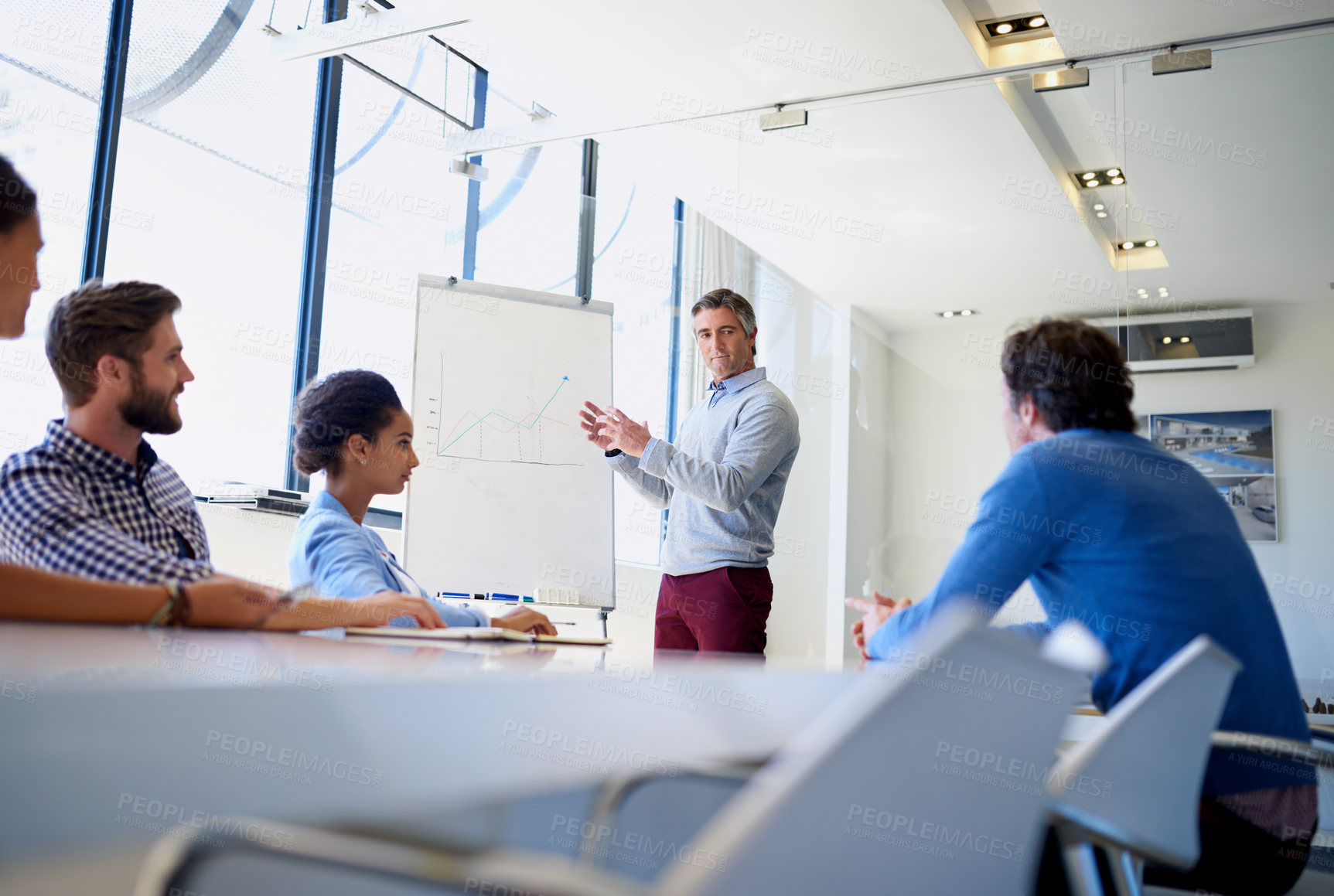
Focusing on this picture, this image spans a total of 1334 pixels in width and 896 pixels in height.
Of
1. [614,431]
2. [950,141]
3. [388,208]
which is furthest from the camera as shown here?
[388,208]

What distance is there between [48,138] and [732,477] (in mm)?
2348

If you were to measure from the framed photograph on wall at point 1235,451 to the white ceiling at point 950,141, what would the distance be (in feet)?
1.52

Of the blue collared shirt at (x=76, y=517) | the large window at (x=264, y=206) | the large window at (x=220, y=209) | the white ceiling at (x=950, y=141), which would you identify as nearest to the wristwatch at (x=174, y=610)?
the blue collared shirt at (x=76, y=517)

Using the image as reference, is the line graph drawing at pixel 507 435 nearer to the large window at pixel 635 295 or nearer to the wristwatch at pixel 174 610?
the large window at pixel 635 295

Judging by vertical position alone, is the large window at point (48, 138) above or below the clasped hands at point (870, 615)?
above

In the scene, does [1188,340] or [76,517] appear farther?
[1188,340]

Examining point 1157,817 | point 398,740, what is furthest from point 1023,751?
point 1157,817

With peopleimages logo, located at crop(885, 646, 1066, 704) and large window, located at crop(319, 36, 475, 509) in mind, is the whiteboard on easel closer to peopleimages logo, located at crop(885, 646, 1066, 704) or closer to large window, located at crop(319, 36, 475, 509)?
large window, located at crop(319, 36, 475, 509)

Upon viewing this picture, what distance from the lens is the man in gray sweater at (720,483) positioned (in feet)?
9.52

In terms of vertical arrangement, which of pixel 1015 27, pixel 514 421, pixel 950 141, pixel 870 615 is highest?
pixel 1015 27

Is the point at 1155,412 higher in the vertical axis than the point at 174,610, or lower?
higher

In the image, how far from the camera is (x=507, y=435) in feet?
11.2

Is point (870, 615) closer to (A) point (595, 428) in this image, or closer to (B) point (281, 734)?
(B) point (281, 734)

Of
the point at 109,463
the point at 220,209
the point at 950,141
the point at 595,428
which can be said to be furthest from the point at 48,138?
the point at 950,141
